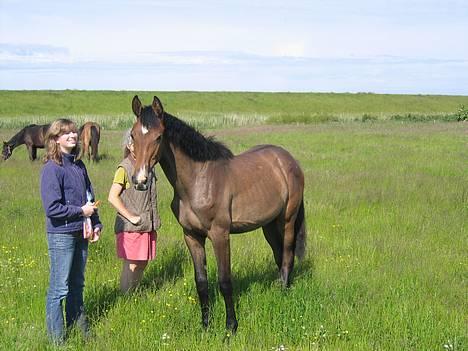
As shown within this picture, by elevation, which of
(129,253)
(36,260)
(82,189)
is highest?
(82,189)

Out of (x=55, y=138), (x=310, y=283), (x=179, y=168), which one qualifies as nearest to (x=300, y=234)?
(x=310, y=283)

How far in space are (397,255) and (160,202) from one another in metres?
4.96

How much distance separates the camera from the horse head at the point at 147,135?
14.1 ft

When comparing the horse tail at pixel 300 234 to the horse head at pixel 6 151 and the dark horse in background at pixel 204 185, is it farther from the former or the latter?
the horse head at pixel 6 151

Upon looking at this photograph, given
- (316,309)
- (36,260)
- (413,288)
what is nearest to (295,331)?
(316,309)

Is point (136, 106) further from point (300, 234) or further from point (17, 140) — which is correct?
point (17, 140)

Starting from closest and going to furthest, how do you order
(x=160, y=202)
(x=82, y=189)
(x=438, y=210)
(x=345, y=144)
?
(x=82, y=189)
(x=438, y=210)
(x=160, y=202)
(x=345, y=144)

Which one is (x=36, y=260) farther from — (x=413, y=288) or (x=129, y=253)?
(x=413, y=288)

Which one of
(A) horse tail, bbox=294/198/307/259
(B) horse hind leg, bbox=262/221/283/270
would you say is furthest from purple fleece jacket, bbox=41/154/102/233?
(A) horse tail, bbox=294/198/307/259

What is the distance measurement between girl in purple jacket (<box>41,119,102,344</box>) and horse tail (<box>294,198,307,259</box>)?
289 cm

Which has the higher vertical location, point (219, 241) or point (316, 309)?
point (219, 241)

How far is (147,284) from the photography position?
623cm

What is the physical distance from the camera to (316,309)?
5.24 meters

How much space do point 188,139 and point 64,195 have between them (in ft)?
4.07
